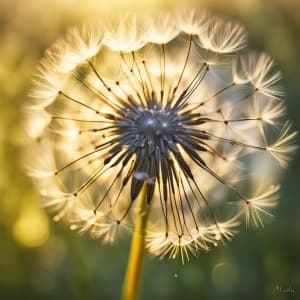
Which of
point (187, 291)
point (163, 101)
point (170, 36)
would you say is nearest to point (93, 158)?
point (163, 101)

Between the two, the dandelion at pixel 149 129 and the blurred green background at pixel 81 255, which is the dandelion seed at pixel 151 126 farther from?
the blurred green background at pixel 81 255

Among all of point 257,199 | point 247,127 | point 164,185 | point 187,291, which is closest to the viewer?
point 164,185

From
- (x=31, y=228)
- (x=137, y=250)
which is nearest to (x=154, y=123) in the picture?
(x=137, y=250)

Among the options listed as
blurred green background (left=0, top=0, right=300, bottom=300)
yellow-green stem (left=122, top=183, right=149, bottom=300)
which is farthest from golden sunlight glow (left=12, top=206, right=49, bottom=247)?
yellow-green stem (left=122, top=183, right=149, bottom=300)

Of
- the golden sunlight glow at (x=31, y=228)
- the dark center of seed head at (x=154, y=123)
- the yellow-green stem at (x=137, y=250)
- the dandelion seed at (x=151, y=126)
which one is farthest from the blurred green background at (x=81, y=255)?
the dark center of seed head at (x=154, y=123)

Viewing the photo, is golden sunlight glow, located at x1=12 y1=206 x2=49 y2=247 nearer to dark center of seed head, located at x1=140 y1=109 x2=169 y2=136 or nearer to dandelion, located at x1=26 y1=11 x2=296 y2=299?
dandelion, located at x1=26 y1=11 x2=296 y2=299

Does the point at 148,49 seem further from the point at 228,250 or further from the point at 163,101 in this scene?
the point at 228,250

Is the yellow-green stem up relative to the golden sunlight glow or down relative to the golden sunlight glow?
down
